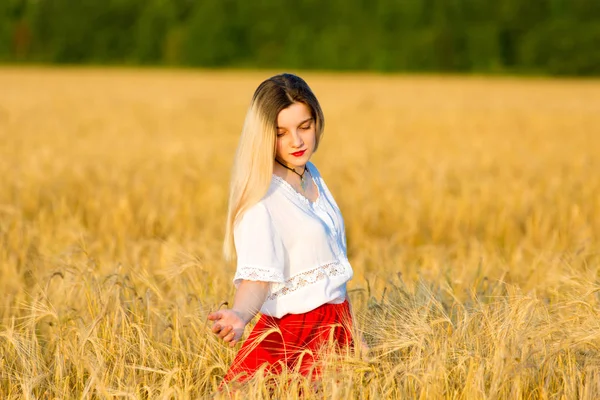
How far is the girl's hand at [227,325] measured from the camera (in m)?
1.87

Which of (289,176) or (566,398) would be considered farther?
(289,176)

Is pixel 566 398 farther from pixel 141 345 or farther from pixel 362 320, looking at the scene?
pixel 141 345

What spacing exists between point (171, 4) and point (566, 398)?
5544 centimetres

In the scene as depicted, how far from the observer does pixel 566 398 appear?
200cm

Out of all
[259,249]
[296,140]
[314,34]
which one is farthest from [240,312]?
[314,34]

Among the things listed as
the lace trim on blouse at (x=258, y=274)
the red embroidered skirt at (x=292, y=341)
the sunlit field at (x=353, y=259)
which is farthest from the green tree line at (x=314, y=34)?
the lace trim on blouse at (x=258, y=274)

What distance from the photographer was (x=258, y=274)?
1.96 metres

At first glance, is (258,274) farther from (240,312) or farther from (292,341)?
(292,341)

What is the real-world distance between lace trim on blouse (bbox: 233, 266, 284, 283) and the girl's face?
Answer: 13.0 inches

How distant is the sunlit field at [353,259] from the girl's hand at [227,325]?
15 centimetres

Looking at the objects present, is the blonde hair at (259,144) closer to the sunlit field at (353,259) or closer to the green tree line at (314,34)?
the sunlit field at (353,259)

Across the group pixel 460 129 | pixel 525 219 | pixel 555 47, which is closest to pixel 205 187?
pixel 525 219

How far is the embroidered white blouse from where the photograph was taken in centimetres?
199

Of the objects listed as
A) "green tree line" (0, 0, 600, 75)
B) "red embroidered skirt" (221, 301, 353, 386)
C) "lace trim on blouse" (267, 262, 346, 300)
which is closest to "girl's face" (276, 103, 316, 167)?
"lace trim on blouse" (267, 262, 346, 300)
